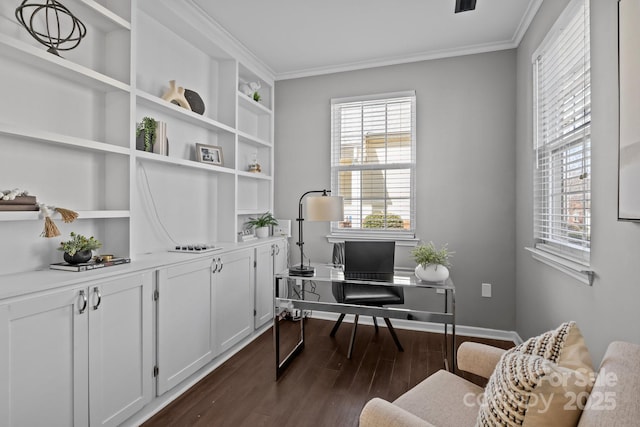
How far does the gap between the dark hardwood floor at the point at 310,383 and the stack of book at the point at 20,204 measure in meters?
1.35

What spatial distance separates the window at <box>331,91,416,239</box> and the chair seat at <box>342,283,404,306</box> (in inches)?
30.8

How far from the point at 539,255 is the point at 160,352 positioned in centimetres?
269

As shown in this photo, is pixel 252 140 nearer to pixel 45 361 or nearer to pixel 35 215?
pixel 35 215

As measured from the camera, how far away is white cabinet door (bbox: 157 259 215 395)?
6.86 ft

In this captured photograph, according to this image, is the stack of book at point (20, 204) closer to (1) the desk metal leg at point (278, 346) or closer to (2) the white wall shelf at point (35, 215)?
(2) the white wall shelf at point (35, 215)

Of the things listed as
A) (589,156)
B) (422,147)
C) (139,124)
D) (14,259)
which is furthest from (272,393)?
(422,147)

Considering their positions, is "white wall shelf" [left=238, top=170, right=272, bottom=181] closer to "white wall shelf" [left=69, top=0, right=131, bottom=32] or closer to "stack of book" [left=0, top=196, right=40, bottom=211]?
"white wall shelf" [left=69, top=0, right=131, bottom=32]

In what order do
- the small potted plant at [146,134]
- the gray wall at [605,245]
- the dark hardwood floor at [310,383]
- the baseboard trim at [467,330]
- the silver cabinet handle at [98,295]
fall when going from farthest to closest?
the baseboard trim at [467,330]
the small potted plant at [146,134]
the dark hardwood floor at [310,383]
the silver cabinet handle at [98,295]
the gray wall at [605,245]

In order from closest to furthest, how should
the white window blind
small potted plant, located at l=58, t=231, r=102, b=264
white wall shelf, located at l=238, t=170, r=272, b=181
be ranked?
small potted plant, located at l=58, t=231, r=102, b=264 → the white window blind → white wall shelf, located at l=238, t=170, r=272, b=181

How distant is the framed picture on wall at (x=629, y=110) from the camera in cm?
129

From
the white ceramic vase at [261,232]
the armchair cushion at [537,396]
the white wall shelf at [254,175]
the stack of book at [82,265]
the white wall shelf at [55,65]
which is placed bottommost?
the armchair cushion at [537,396]

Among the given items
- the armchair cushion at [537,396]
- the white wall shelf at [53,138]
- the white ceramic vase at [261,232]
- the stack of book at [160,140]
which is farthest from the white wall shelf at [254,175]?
the armchair cushion at [537,396]

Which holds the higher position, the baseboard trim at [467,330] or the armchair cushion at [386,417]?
the armchair cushion at [386,417]

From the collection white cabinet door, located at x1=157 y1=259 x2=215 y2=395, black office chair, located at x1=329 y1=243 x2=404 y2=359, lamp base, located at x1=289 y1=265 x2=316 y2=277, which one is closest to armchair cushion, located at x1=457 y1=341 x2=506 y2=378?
black office chair, located at x1=329 y1=243 x2=404 y2=359
